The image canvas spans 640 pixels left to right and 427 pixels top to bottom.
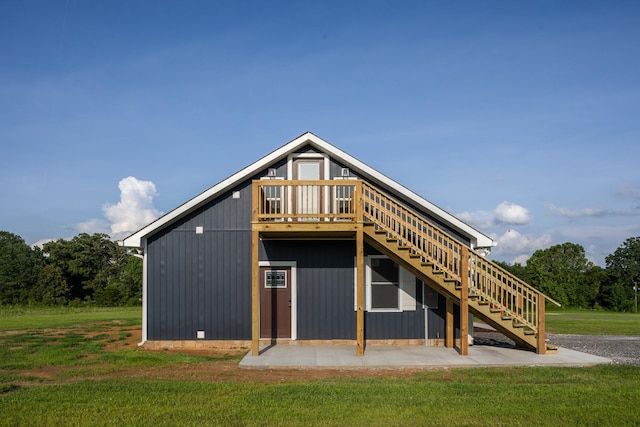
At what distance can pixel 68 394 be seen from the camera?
384 inches

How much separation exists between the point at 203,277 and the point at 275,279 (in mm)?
2104

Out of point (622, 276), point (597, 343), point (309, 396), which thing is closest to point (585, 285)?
point (622, 276)

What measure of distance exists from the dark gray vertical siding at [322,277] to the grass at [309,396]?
3.51 meters

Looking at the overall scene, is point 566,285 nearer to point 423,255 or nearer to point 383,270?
point 383,270

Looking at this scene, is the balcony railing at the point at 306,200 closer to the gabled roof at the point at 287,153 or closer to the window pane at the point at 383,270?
the gabled roof at the point at 287,153

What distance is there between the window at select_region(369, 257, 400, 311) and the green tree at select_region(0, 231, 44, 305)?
1861 inches

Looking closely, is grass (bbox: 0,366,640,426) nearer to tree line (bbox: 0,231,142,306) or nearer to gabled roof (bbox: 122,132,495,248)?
gabled roof (bbox: 122,132,495,248)

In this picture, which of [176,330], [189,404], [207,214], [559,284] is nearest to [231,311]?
[176,330]

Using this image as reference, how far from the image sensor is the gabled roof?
15695 millimetres

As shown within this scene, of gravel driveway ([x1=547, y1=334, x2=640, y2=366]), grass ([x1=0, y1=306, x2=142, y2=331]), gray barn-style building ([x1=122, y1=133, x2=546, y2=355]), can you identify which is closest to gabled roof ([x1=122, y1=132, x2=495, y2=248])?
gray barn-style building ([x1=122, y1=133, x2=546, y2=355])

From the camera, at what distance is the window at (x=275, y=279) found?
16.1m

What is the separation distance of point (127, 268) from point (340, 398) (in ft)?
177

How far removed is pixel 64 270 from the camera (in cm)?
5650

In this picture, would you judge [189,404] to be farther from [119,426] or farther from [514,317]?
[514,317]
